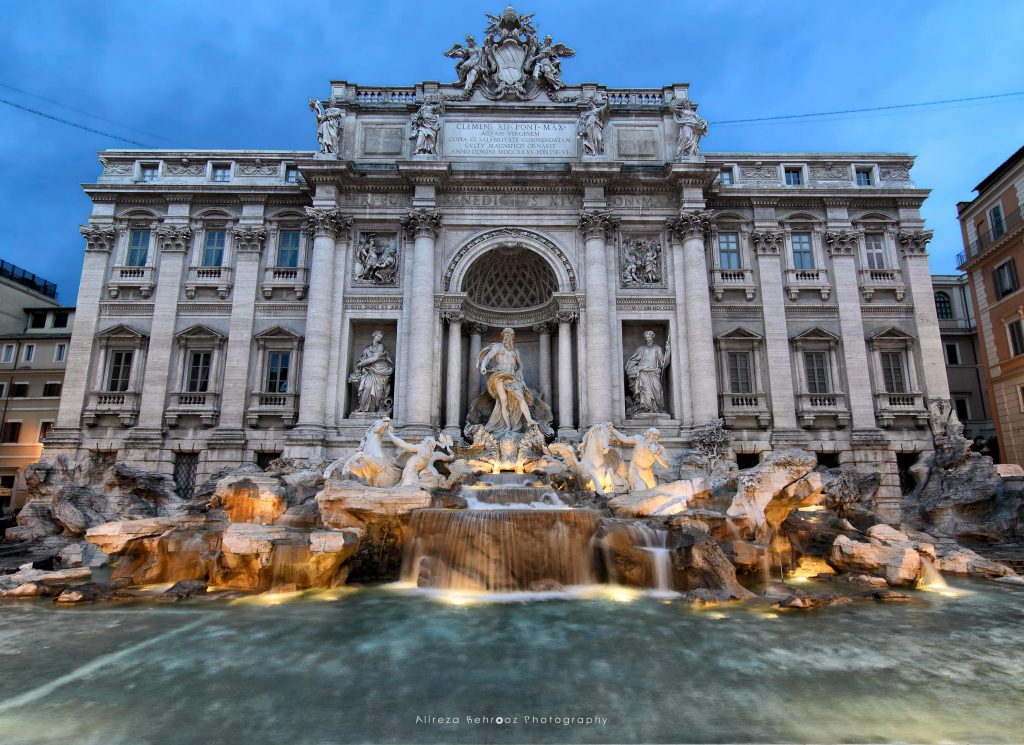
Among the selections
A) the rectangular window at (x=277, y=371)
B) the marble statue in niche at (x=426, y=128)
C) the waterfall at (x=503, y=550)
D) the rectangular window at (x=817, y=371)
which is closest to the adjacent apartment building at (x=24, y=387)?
the rectangular window at (x=277, y=371)

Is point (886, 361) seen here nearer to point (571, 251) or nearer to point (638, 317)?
point (638, 317)

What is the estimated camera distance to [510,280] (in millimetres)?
23469

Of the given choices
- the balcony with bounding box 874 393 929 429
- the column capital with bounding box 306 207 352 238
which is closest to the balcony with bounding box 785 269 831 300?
the balcony with bounding box 874 393 929 429

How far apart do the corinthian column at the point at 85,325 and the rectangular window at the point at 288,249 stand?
6.74 m

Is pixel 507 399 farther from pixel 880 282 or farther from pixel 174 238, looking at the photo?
pixel 880 282

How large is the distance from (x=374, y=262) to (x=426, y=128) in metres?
5.66

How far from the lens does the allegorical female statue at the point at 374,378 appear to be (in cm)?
2080

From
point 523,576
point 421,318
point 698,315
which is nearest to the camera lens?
point 523,576

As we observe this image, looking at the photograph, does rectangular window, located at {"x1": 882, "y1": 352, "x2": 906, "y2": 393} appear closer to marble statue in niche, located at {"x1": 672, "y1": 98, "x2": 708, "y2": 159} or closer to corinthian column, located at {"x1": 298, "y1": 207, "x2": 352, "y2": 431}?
marble statue in niche, located at {"x1": 672, "y1": 98, "x2": 708, "y2": 159}

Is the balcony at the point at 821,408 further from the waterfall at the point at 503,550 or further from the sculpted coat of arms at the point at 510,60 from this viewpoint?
the sculpted coat of arms at the point at 510,60

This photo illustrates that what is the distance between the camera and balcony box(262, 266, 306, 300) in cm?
2203

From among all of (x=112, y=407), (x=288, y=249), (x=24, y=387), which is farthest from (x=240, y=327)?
(x=24, y=387)

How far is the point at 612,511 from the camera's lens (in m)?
13.7

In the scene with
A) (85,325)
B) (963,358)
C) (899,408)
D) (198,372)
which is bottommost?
(899,408)
